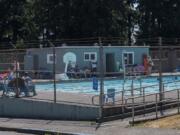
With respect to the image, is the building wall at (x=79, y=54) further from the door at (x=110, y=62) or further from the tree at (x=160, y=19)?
the tree at (x=160, y=19)

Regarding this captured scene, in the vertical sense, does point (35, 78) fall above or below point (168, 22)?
below

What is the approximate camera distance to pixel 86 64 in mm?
45875

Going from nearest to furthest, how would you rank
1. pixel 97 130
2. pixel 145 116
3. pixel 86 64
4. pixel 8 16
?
pixel 97 130 < pixel 145 116 < pixel 86 64 < pixel 8 16

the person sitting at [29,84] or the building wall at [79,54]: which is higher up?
the building wall at [79,54]

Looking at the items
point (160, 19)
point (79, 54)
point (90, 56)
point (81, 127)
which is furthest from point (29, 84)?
point (160, 19)

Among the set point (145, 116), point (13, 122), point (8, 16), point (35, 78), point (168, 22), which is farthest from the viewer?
point (8, 16)

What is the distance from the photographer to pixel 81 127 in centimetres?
1728

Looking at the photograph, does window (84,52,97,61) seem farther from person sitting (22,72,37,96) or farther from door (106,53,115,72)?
person sitting (22,72,37,96)

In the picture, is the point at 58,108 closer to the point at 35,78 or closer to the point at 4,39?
the point at 35,78

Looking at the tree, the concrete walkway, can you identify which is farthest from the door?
the concrete walkway

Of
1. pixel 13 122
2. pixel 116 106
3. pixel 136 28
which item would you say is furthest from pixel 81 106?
pixel 136 28

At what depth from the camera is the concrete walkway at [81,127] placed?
15.5 meters

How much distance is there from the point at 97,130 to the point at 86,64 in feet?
96.6

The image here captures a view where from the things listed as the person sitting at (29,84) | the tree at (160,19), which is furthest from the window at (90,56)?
the person sitting at (29,84)
